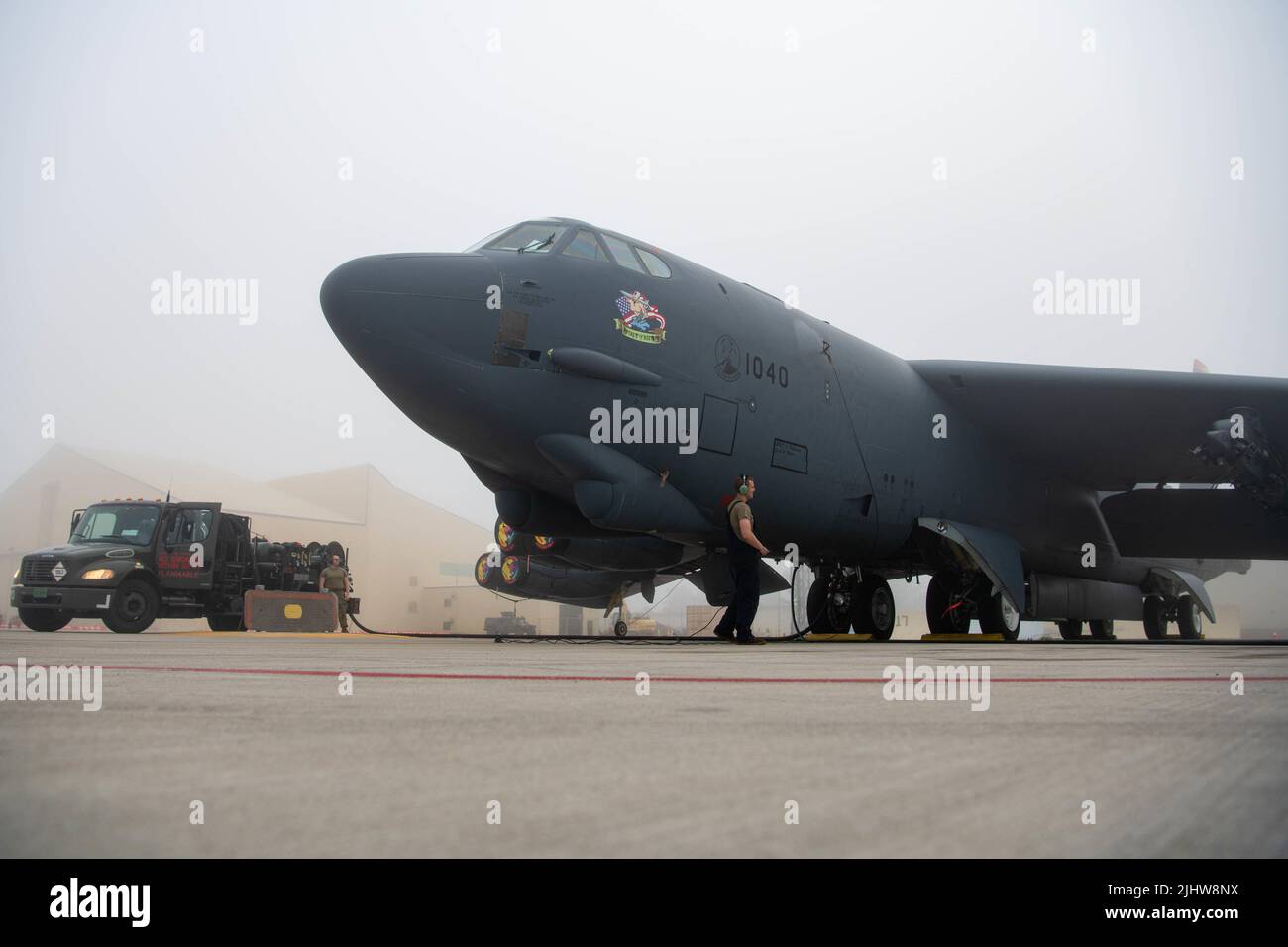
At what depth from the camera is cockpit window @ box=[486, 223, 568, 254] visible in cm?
1016

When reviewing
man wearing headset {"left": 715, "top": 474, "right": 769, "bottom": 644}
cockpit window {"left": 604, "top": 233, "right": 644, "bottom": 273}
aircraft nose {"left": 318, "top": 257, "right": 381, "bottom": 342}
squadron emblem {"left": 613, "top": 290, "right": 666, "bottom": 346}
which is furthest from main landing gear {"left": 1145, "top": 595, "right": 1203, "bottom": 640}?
aircraft nose {"left": 318, "top": 257, "right": 381, "bottom": 342}

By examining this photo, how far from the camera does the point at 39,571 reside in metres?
16.9

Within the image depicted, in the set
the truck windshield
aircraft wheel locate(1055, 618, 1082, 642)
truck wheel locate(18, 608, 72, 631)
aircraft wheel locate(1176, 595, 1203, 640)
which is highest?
the truck windshield

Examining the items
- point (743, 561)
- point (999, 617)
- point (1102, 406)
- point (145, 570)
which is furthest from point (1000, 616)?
point (145, 570)

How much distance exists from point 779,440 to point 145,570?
11688mm

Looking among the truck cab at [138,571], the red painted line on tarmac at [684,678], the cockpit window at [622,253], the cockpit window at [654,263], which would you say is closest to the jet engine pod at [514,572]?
the truck cab at [138,571]

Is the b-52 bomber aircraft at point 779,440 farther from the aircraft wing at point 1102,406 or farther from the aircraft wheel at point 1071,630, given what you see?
the aircraft wheel at point 1071,630

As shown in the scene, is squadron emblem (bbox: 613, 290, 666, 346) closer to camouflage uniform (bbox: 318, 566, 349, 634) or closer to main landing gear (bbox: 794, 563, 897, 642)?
main landing gear (bbox: 794, 563, 897, 642)

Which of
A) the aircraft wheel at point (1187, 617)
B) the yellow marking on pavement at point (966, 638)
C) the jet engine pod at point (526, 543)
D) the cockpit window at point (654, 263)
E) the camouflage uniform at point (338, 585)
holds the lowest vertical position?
the aircraft wheel at point (1187, 617)

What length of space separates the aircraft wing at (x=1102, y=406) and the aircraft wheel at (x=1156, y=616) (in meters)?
4.78

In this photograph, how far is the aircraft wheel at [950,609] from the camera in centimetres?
1473

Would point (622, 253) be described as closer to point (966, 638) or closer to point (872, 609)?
point (872, 609)

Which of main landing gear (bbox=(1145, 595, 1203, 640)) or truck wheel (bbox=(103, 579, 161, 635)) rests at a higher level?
truck wheel (bbox=(103, 579, 161, 635))

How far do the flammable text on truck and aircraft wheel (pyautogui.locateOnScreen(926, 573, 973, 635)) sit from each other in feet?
39.9
